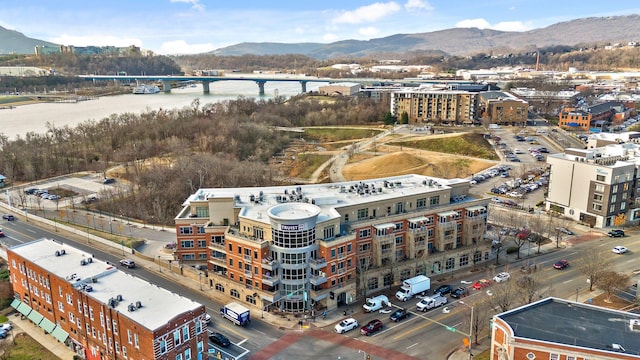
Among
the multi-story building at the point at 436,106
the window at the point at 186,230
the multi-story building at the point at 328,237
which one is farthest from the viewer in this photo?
the multi-story building at the point at 436,106

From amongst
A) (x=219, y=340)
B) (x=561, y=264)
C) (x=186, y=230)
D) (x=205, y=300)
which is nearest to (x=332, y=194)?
(x=186, y=230)

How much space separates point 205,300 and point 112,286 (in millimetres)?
9136

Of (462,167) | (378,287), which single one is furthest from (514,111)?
(378,287)

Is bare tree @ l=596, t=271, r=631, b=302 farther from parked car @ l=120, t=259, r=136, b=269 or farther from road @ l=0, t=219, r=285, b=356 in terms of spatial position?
parked car @ l=120, t=259, r=136, b=269

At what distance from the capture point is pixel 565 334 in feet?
82.5

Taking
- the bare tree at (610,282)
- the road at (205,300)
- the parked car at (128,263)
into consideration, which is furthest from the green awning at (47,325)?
the bare tree at (610,282)

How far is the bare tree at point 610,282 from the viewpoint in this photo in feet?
118

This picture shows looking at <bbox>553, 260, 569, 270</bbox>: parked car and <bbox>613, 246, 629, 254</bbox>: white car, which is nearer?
<bbox>553, 260, 569, 270</bbox>: parked car

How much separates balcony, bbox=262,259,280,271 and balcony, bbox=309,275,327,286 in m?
2.71

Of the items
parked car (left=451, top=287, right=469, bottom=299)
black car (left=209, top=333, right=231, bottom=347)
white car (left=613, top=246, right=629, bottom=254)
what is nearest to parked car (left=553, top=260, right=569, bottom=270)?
white car (left=613, top=246, right=629, bottom=254)

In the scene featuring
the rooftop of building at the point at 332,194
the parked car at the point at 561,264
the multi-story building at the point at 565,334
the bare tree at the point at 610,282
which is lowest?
the parked car at the point at 561,264

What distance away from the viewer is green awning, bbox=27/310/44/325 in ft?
113

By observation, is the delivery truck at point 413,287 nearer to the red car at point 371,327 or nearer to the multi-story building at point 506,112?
the red car at point 371,327

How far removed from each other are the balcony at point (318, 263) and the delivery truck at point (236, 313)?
18.5ft
